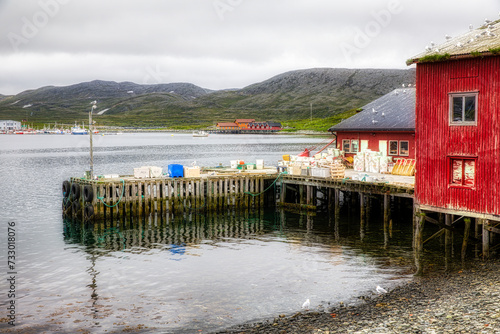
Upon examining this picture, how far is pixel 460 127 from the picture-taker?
77.1 feet

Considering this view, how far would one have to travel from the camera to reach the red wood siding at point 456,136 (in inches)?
885

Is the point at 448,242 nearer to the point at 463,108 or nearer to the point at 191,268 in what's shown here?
the point at 463,108

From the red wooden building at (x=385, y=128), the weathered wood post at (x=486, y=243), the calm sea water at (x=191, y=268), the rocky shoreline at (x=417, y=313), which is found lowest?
the calm sea water at (x=191, y=268)

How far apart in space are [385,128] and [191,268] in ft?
71.0

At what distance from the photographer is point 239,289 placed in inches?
846

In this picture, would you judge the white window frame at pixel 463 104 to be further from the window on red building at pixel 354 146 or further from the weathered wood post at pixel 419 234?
the window on red building at pixel 354 146

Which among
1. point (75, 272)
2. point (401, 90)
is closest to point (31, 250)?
point (75, 272)

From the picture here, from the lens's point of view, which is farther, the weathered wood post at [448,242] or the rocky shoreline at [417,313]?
the weathered wood post at [448,242]

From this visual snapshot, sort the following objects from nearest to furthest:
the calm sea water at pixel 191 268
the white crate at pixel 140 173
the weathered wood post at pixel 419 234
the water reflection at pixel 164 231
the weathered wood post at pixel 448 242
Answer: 1. the calm sea water at pixel 191 268
2. the weathered wood post at pixel 448 242
3. the weathered wood post at pixel 419 234
4. the water reflection at pixel 164 231
5. the white crate at pixel 140 173

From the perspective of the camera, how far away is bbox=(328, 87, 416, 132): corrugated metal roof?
39969 mm

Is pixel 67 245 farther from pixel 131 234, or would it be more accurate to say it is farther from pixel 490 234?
pixel 490 234

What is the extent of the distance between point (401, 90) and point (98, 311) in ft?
113

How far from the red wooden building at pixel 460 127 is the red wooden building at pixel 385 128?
1361 cm

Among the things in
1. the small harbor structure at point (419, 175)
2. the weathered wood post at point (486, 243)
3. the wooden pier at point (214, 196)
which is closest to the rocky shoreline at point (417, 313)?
the weathered wood post at point (486, 243)
